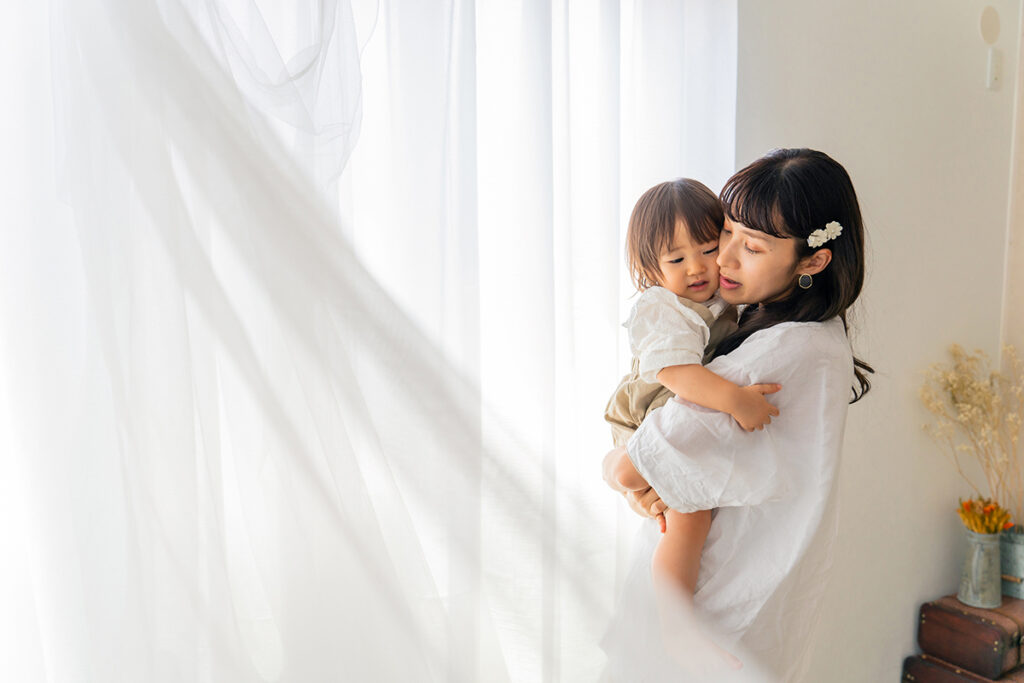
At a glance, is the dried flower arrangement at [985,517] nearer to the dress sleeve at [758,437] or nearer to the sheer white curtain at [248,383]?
the dress sleeve at [758,437]

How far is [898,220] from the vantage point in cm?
192

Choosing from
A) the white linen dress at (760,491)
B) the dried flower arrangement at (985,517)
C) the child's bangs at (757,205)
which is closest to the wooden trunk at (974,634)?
the dried flower arrangement at (985,517)

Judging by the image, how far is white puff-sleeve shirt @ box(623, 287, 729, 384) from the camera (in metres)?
1.01

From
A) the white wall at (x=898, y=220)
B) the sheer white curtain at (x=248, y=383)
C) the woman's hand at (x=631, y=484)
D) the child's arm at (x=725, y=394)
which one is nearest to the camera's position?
the sheer white curtain at (x=248, y=383)

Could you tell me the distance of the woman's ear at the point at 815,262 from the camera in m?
1.04

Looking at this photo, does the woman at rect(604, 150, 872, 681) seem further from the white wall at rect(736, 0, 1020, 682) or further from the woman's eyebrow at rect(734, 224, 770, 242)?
the white wall at rect(736, 0, 1020, 682)

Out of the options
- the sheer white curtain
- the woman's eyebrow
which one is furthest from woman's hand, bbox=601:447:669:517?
the woman's eyebrow

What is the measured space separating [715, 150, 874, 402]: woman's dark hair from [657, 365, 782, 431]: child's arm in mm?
132

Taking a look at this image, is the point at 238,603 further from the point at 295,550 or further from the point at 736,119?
the point at 736,119

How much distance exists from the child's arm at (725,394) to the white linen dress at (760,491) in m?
0.02

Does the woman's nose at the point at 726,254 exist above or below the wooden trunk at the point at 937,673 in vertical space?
above

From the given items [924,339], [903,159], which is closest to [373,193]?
[903,159]

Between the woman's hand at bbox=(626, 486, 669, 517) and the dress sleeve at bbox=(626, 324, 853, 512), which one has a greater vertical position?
the dress sleeve at bbox=(626, 324, 853, 512)

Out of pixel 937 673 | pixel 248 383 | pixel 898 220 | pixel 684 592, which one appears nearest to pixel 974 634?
pixel 937 673
